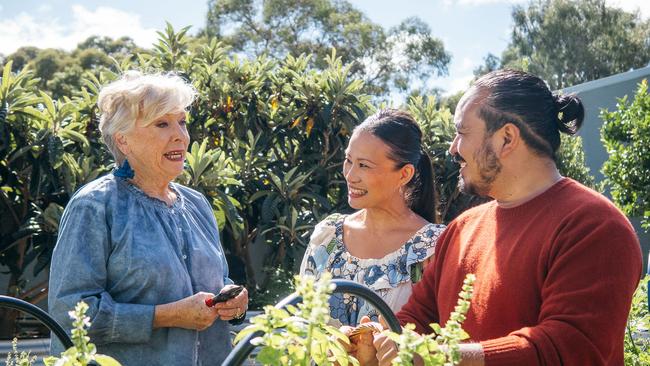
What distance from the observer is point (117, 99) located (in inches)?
129

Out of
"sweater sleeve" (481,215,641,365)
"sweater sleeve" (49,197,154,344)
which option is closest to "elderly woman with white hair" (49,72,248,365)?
"sweater sleeve" (49,197,154,344)

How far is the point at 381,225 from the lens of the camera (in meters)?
3.79

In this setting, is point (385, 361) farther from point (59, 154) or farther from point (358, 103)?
point (358, 103)

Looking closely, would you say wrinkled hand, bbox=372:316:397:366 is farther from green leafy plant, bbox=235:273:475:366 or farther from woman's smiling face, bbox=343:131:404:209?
woman's smiling face, bbox=343:131:404:209

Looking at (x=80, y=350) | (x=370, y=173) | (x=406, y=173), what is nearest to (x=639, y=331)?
(x=406, y=173)

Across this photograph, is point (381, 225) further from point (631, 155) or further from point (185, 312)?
point (631, 155)

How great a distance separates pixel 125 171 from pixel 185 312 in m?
0.62

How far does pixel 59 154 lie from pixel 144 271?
2.54 metres

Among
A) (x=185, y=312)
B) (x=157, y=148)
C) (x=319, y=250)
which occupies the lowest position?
(x=185, y=312)

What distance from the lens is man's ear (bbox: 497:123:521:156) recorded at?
2574mm

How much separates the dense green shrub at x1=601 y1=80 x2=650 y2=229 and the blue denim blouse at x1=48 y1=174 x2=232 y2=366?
8871 millimetres

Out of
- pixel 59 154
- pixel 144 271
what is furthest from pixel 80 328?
pixel 59 154

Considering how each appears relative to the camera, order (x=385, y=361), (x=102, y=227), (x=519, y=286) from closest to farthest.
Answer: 1. (x=385, y=361)
2. (x=519, y=286)
3. (x=102, y=227)

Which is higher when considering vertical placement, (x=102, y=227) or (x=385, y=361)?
(x=102, y=227)
